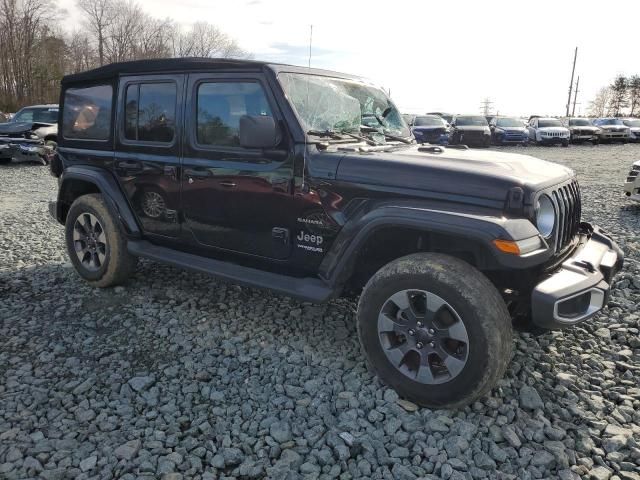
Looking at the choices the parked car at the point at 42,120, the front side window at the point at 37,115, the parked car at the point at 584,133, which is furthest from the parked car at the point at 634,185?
the parked car at the point at 584,133

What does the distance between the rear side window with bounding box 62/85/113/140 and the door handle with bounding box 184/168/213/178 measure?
44.1 inches

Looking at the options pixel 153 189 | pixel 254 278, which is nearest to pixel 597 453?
pixel 254 278

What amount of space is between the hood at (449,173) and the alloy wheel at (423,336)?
620 mm

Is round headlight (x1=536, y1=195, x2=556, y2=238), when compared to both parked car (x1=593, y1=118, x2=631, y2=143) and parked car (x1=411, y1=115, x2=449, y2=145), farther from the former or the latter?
parked car (x1=593, y1=118, x2=631, y2=143)

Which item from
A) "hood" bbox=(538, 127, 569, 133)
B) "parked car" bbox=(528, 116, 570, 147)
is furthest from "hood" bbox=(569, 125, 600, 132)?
"hood" bbox=(538, 127, 569, 133)

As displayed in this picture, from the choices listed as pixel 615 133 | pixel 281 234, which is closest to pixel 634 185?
pixel 281 234

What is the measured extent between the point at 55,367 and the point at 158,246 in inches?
50.7

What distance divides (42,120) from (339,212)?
14462 mm

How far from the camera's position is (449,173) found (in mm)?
2822

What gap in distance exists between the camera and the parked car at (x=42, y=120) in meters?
14.1

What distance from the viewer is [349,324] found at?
388cm

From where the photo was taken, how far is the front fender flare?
8.21 ft

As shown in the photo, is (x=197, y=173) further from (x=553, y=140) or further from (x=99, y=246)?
(x=553, y=140)

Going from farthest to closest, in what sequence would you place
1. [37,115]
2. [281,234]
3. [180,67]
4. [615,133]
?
[615,133] → [37,115] → [180,67] → [281,234]
